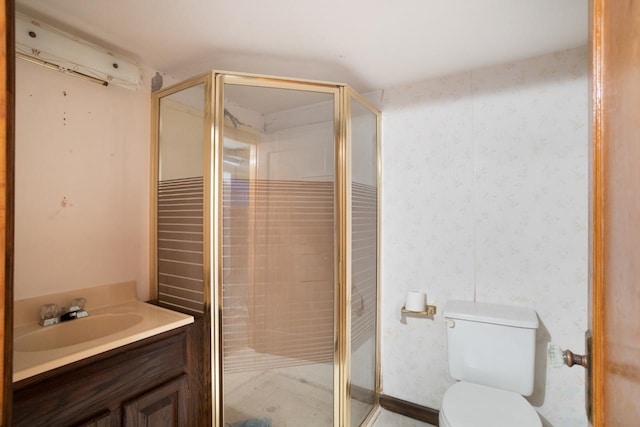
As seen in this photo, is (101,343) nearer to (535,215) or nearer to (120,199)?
(120,199)

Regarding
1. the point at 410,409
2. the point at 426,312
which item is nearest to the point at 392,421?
the point at 410,409

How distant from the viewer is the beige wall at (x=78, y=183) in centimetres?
126

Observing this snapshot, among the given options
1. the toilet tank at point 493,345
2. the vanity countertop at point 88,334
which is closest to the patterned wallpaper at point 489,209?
the toilet tank at point 493,345

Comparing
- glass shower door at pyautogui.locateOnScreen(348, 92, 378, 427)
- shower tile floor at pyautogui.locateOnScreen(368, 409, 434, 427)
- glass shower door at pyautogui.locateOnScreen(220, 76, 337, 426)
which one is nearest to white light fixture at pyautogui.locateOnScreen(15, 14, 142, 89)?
glass shower door at pyautogui.locateOnScreen(220, 76, 337, 426)

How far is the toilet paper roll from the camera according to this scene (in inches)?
72.1

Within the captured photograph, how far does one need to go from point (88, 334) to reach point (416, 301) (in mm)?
1763

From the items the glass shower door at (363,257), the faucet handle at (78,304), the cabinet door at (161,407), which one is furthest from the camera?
the glass shower door at (363,257)

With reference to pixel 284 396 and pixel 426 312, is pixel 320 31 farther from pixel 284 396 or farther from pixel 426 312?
pixel 284 396

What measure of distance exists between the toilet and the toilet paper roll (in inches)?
7.0

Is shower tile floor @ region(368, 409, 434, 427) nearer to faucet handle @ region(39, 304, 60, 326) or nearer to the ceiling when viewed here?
faucet handle @ region(39, 304, 60, 326)

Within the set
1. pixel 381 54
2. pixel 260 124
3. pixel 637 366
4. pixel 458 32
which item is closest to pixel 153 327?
pixel 260 124

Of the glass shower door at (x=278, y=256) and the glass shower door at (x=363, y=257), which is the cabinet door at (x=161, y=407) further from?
the glass shower door at (x=363, y=257)

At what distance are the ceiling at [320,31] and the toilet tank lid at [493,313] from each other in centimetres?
144

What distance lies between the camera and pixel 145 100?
1.68 metres
